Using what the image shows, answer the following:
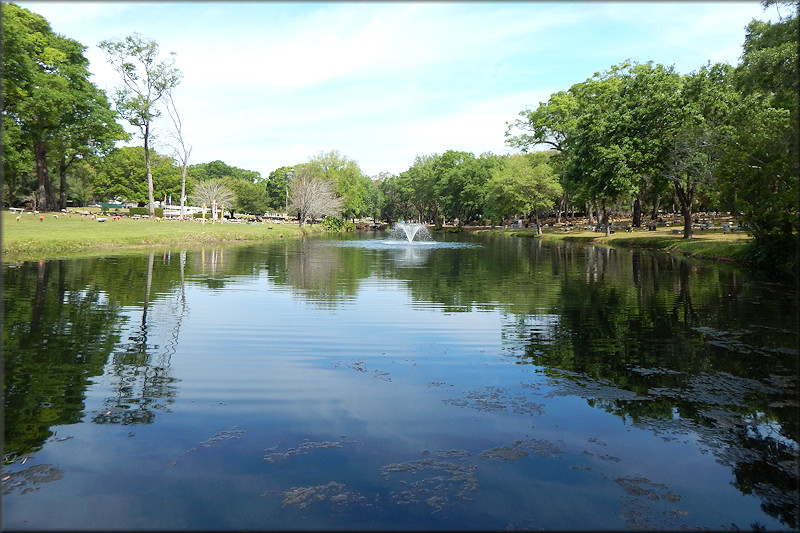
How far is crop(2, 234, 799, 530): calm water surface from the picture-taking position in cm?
563

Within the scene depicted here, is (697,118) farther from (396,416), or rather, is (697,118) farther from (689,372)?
(396,416)

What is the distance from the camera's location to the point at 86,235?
38844 millimetres

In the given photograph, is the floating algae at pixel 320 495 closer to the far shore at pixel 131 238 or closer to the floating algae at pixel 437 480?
the floating algae at pixel 437 480

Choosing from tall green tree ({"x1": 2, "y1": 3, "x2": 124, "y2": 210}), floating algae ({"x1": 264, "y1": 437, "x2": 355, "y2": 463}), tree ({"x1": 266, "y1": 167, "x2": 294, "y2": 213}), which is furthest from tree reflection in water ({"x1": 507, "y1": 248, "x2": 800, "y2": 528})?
tree ({"x1": 266, "y1": 167, "x2": 294, "y2": 213})

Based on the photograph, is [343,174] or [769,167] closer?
[769,167]

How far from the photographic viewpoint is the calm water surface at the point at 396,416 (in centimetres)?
563

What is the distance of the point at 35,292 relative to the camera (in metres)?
18.1

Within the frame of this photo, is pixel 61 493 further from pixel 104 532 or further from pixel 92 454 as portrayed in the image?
pixel 104 532

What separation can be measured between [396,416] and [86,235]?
38.9 m

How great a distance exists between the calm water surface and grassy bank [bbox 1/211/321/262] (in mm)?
18812

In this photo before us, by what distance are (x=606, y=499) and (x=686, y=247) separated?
129 ft

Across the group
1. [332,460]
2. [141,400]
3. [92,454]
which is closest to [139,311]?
[141,400]

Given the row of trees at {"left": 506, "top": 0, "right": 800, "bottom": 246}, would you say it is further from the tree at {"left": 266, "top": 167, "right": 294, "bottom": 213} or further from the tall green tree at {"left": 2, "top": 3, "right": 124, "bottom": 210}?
the tree at {"left": 266, "top": 167, "right": 294, "bottom": 213}

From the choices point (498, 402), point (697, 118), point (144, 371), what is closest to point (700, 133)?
point (697, 118)
